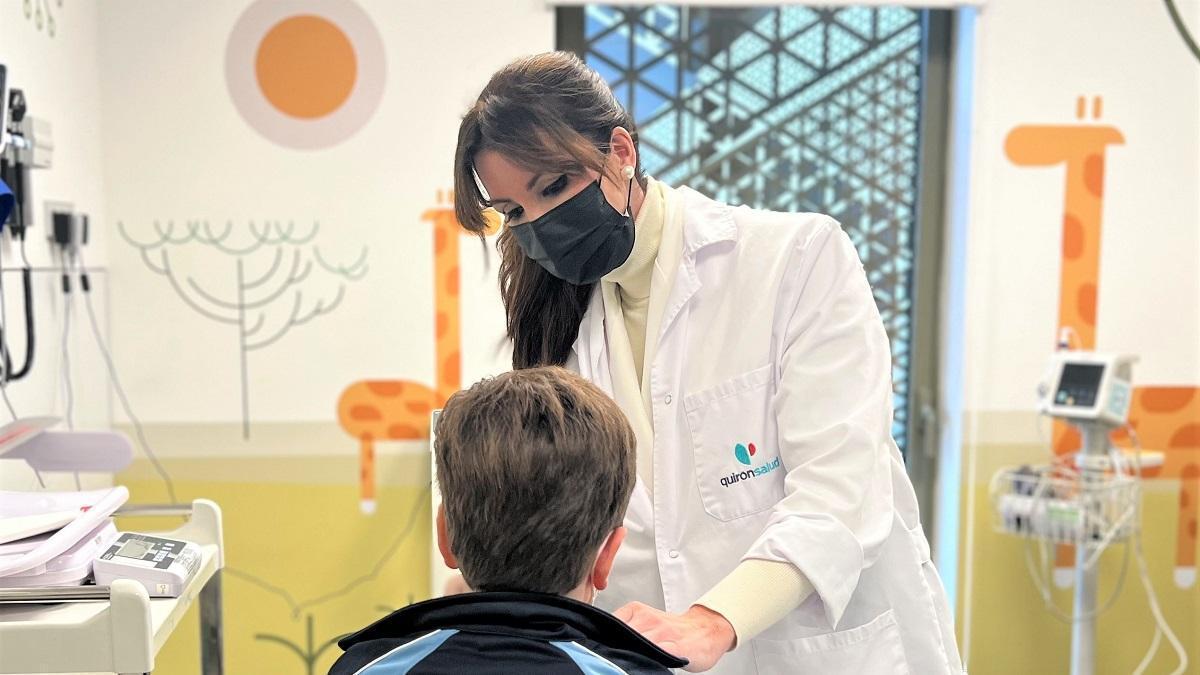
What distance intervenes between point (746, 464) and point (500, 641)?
509 mm

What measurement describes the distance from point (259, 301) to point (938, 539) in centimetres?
202

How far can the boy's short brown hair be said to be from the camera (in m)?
0.99

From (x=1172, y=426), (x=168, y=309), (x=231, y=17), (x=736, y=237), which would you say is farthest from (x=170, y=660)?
(x=1172, y=426)

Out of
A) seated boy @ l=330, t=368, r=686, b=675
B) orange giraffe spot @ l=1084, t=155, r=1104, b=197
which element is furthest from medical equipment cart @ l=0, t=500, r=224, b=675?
orange giraffe spot @ l=1084, t=155, r=1104, b=197

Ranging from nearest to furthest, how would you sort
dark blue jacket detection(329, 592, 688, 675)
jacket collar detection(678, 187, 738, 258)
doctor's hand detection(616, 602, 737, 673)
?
dark blue jacket detection(329, 592, 688, 675)
doctor's hand detection(616, 602, 737, 673)
jacket collar detection(678, 187, 738, 258)

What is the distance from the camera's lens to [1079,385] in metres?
2.59

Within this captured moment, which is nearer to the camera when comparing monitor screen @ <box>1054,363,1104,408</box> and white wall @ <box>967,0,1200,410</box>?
monitor screen @ <box>1054,363,1104,408</box>

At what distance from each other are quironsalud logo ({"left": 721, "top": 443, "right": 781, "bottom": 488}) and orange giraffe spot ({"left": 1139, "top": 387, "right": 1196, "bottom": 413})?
1.99 metres

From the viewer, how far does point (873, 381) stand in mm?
1264

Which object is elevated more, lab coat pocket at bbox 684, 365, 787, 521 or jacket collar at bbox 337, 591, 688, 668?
lab coat pocket at bbox 684, 365, 787, 521

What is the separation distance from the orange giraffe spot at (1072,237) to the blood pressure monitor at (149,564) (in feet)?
7.65

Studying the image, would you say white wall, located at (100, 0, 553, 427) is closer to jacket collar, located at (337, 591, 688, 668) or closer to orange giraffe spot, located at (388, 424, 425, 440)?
orange giraffe spot, located at (388, 424, 425, 440)

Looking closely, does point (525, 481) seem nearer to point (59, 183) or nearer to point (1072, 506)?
point (59, 183)

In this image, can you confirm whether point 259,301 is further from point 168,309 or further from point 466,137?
point 466,137
